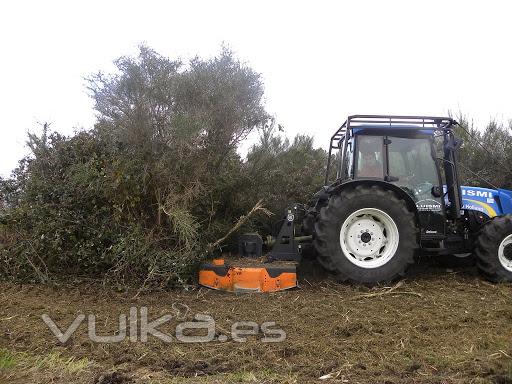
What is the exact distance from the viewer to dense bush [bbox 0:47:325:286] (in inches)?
242

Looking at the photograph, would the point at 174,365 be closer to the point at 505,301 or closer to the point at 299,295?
the point at 299,295

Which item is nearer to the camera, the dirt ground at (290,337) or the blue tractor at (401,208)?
the dirt ground at (290,337)

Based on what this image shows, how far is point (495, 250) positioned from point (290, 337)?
11.2 ft

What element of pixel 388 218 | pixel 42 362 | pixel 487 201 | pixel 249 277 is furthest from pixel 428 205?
pixel 42 362

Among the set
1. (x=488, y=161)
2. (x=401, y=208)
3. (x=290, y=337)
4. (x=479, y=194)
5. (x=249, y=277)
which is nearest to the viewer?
(x=290, y=337)

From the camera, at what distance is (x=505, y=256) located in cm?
635

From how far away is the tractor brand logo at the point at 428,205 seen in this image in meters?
6.52

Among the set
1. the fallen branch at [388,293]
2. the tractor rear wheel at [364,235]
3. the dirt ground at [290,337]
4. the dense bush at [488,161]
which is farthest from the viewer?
the dense bush at [488,161]

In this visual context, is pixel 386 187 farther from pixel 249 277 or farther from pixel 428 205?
pixel 249 277

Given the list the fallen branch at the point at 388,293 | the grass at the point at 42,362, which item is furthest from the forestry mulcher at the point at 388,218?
the grass at the point at 42,362

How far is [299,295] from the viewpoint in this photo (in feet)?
19.1

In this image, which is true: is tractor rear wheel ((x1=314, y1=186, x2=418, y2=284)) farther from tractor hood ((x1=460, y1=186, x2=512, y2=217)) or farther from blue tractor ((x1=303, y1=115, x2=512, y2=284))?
tractor hood ((x1=460, y1=186, x2=512, y2=217))

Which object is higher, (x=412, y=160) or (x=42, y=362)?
(x=412, y=160)

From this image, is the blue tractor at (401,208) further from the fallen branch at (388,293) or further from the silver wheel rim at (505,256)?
the fallen branch at (388,293)
